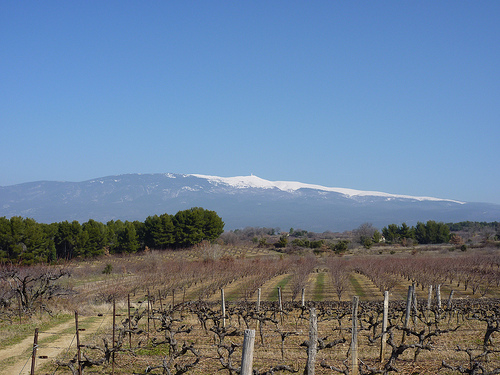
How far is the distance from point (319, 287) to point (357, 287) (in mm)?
3149

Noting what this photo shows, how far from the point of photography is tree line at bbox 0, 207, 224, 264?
4862 cm

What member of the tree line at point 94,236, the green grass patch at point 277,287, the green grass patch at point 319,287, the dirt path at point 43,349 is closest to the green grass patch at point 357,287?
the green grass patch at point 319,287

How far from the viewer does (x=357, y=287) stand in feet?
119

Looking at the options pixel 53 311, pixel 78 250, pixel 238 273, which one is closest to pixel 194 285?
pixel 238 273

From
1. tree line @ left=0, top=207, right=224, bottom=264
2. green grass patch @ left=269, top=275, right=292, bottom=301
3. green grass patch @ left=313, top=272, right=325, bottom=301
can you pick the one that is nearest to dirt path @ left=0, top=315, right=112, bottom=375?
green grass patch @ left=269, top=275, right=292, bottom=301

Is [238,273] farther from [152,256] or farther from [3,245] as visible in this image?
[3,245]

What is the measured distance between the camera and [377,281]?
1437 inches

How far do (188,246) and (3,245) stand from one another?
29582 millimetres

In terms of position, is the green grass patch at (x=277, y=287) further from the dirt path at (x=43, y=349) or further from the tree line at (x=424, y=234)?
the tree line at (x=424, y=234)

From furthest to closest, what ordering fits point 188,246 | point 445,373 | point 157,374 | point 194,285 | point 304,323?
1. point 188,246
2. point 194,285
3. point 304,323
4. point 157,374
5. point 445,373

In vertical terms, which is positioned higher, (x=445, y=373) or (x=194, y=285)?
(x=445, y=373)

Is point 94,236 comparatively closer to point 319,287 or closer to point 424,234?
point 319,287

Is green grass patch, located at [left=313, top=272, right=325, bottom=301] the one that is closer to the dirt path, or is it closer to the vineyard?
the vineyard

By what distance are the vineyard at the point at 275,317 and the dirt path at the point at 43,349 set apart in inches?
5.4
